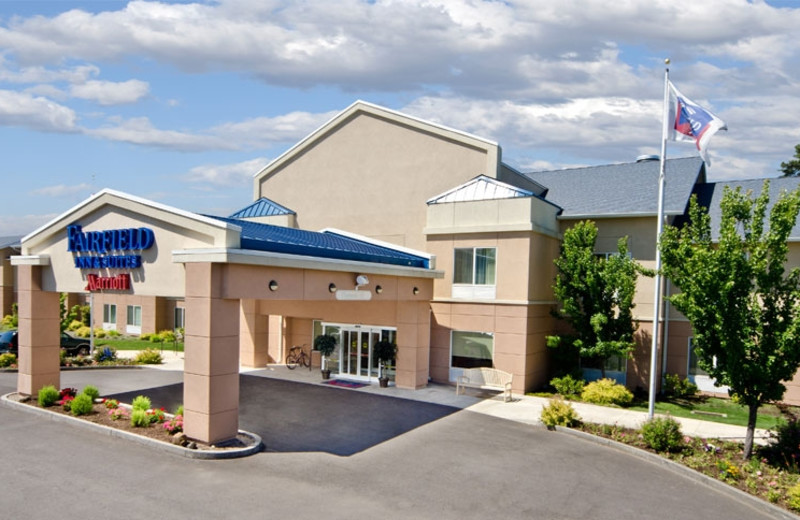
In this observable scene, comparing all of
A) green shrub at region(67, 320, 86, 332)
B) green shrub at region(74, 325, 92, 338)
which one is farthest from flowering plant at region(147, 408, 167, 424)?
green shrub at region(67, 320, 86, 332)

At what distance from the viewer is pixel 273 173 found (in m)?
29.8

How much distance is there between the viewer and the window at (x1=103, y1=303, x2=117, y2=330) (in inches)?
1705

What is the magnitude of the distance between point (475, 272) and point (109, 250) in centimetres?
1285

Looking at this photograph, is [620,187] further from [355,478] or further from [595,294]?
[355,478]

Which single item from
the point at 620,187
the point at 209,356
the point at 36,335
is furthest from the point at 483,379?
the point at 36,335

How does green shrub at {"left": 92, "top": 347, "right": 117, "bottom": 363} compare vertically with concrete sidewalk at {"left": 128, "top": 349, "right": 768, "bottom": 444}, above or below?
below

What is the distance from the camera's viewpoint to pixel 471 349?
22.9m

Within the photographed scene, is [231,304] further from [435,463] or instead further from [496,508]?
[496,508]

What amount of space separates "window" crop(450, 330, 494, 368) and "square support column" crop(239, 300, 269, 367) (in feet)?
28.5

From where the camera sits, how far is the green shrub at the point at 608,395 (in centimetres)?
2028

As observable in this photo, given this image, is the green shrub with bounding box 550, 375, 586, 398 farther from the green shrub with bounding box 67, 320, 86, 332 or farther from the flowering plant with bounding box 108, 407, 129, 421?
the green shrub with bounding box 67, 320, 86, 332

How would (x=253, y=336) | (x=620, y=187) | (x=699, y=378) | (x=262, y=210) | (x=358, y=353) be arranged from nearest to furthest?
(x=699, y=378) < (x=358, y=353) < (x=620, y=187) < (x=253, y=336) < (x=262, y=210)

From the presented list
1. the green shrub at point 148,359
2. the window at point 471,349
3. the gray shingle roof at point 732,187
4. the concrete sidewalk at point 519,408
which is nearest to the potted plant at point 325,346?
the concrete sidewalk at point 519,408

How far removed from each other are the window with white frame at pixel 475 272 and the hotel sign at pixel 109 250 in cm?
1174
